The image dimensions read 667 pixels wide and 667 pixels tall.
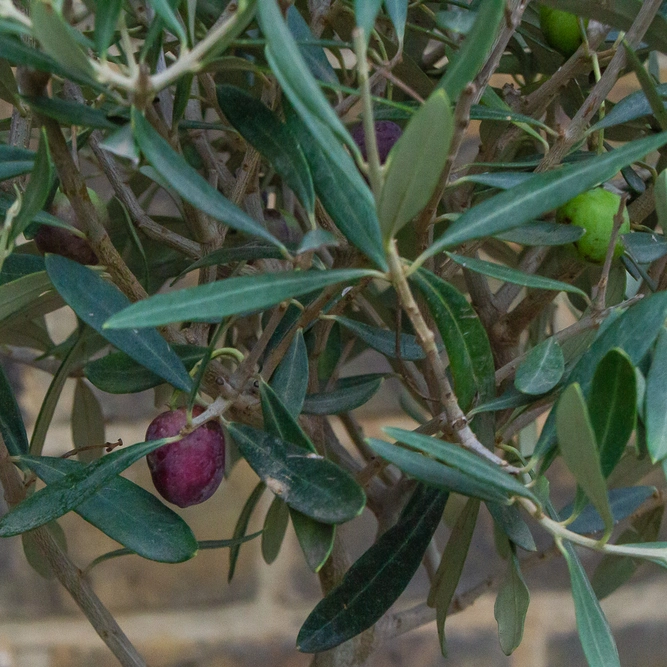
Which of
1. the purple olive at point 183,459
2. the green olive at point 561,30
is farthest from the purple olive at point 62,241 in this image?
the green olive at point 561,30

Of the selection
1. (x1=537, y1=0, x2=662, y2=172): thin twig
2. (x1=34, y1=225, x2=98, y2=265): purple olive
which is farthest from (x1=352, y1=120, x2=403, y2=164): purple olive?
(x1=34, y1=225, x2=98, y2=265): purple olive

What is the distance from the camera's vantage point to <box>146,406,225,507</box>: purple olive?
46 centimetres

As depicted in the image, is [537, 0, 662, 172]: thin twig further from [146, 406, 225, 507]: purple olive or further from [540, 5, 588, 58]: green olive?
[146, 406, 225, 507]: purple olive

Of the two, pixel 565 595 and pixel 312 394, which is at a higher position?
pixel 312 394

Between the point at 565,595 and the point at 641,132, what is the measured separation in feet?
2.77

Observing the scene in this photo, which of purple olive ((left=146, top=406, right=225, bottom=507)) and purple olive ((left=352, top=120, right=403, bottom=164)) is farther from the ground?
purple olive ((left=352, top=120, right=403, bottom=164))

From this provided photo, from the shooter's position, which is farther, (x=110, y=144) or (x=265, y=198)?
(x=265, y=198)

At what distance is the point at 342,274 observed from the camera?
32 centimetres

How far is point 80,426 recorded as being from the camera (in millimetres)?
810

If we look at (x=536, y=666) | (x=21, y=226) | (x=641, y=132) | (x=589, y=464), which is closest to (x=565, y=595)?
(x=536, y=666)

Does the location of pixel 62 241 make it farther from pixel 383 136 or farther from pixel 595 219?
pixel 595 219

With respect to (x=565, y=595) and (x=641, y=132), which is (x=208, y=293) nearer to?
(x=641, y=132)

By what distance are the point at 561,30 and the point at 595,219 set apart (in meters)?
0.17

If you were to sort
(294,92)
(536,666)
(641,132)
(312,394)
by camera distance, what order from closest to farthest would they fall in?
(294,92) → (312,394) → (641,132) → (536,666)
